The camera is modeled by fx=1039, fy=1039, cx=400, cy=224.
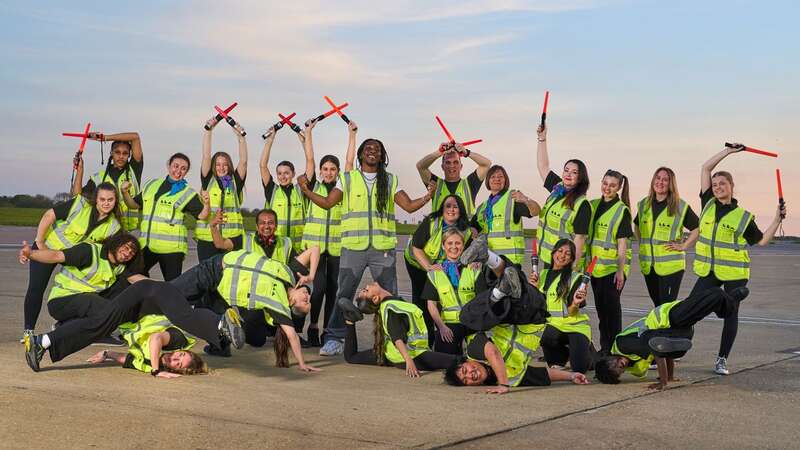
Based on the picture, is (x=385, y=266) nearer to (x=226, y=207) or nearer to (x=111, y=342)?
(x=226, y=207)

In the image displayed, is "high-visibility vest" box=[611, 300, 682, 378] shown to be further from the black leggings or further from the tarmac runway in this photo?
the black leggings

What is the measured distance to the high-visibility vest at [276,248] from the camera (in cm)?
901

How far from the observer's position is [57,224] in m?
9.15

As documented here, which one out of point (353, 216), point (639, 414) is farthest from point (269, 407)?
point (353, 216)

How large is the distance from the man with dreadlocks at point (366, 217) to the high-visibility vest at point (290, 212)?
4.25 feet

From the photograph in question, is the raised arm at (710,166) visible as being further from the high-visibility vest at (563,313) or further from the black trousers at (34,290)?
the black trousers at (34,290)

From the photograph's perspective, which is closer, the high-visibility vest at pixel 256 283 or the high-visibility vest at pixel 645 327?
the high-visibility vest at pixel 645 327

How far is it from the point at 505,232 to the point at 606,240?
90 centimetres

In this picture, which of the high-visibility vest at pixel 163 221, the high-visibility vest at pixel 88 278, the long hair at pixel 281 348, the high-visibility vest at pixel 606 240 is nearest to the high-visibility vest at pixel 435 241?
Answer: the high-visibility vest at pixel 606 240

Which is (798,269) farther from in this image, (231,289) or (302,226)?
(231,289)

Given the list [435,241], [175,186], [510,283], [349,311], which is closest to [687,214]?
[435,241]

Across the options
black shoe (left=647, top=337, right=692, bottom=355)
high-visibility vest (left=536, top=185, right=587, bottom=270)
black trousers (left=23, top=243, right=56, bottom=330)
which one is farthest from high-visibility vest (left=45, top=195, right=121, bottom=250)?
black shoe (left=647, top=337, right=692, bottom=355)

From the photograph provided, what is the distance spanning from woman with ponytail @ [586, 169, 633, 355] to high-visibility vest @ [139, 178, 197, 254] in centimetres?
378

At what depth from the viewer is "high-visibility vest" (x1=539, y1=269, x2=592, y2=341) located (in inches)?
331
